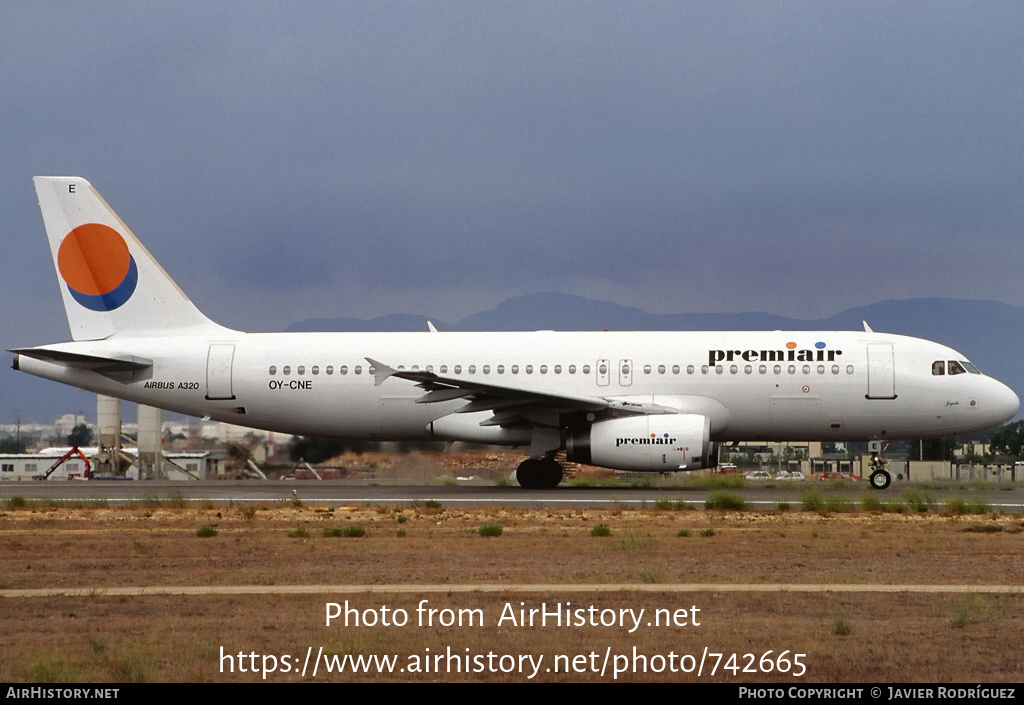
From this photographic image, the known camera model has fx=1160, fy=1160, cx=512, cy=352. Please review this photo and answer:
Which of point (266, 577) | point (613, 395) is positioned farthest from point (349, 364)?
point (266, 577)

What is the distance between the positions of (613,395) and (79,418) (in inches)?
1316

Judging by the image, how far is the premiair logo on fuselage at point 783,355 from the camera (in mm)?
26312

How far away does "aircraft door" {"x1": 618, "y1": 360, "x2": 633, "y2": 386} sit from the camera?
26.7 metres

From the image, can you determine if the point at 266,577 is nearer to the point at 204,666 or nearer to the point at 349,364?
the point at 204,666

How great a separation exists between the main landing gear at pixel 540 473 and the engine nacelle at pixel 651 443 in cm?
165

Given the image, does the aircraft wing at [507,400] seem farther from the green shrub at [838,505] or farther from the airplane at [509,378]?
the green shrub at [838,505]

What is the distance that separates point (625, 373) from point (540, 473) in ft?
9.95

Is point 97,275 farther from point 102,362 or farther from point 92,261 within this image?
point 102,362

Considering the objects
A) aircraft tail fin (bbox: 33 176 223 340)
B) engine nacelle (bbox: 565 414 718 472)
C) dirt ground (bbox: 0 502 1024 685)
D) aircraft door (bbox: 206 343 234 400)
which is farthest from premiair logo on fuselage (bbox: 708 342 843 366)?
aircraft tail fin (bbox: 33 176 223 340)

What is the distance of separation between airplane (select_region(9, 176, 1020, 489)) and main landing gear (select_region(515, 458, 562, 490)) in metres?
0.04

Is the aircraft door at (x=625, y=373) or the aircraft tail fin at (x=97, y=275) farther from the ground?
the aircraft tail fin at (x=97, y=275)

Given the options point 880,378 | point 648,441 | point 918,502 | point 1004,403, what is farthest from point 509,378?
point 1004,403

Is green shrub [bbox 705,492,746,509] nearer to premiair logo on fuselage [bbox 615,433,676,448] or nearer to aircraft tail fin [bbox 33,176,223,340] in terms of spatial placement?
premiair logo on fuselage [bbox 615,433,676,448]

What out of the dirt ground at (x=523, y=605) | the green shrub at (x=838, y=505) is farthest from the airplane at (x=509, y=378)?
the dirt ground at (x=523, y=605)
